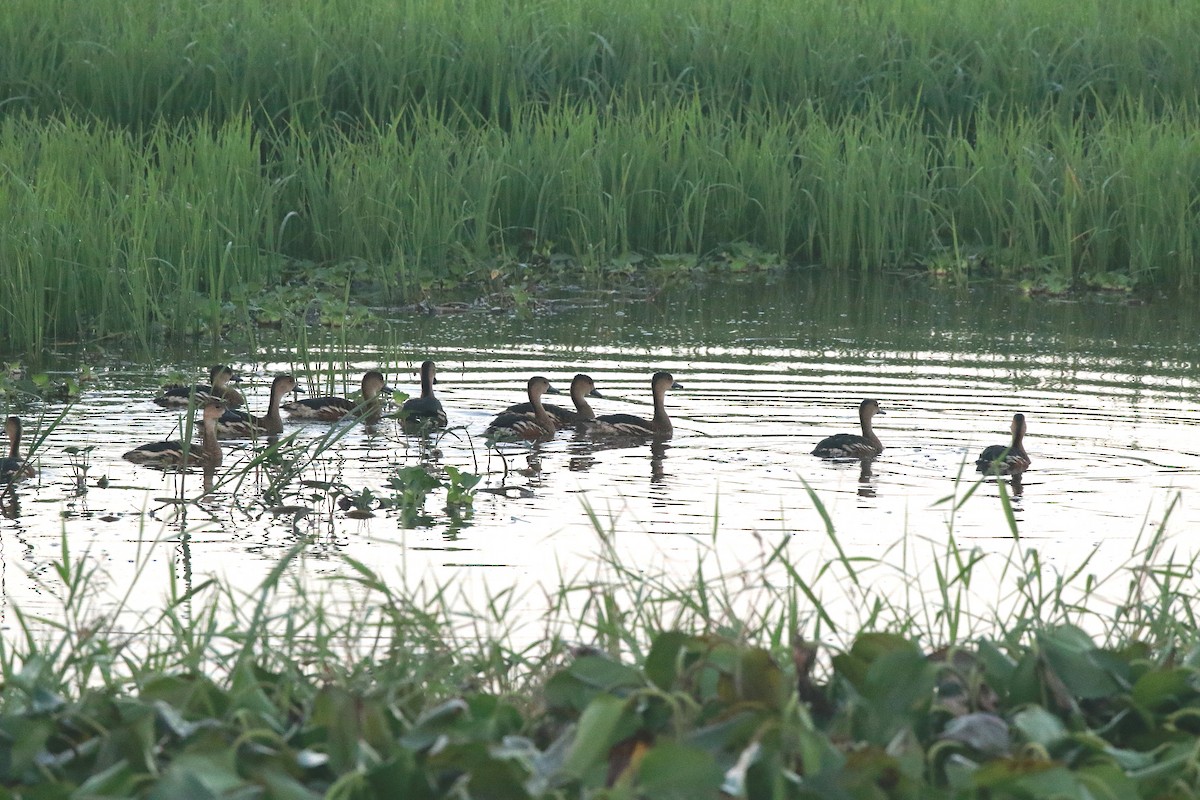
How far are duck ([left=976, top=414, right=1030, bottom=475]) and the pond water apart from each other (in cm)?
10

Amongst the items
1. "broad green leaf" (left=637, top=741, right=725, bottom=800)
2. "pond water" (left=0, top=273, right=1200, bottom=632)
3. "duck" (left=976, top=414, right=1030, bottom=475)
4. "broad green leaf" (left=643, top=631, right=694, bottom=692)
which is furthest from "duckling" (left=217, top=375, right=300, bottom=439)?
"broad green leaf" (left=637, top=741, right=725, bottom=800)

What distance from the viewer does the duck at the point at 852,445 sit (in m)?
9.50

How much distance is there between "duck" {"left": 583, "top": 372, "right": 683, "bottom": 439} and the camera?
1034 centimetres

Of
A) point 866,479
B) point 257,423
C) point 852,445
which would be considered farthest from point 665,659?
point 257,423

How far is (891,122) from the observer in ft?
52.9

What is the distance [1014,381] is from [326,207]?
580cm

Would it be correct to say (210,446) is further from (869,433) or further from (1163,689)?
(1163,689)

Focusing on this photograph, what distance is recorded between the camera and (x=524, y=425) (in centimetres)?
1007

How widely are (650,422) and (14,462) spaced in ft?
11.4

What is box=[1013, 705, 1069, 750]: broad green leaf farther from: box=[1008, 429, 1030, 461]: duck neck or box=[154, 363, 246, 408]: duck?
box=[154, 363, 246, 408]: duck

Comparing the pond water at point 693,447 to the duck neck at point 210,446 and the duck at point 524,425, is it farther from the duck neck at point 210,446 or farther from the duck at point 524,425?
the duck neck at point 210,446

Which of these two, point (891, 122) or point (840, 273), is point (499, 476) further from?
point (891, 122)

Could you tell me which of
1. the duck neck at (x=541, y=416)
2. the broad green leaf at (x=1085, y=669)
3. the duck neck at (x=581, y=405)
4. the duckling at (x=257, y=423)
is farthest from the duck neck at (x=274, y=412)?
the broad green leaf at (x=1085, y=669)

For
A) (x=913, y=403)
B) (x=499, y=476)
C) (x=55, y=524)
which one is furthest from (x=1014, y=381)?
(x=55, y=524)
